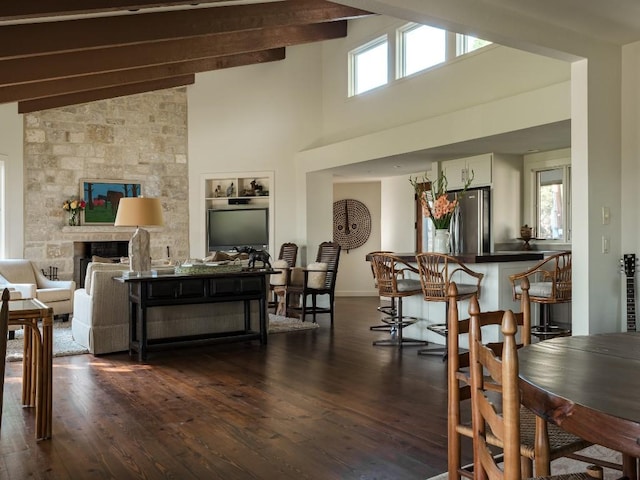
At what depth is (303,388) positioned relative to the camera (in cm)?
424

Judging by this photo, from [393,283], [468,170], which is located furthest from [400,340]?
[468,170]

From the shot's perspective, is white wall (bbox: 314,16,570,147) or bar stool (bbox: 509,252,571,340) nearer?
bar stool (bbox: 509,252,571,340)

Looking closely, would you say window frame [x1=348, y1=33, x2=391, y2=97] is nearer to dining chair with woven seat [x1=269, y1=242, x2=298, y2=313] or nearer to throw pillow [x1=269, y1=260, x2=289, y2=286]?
dining chair with woven seat [x1=269, y1=242, x2=298, y2=313]

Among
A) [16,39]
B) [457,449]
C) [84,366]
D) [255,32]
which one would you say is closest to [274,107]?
[255,32]

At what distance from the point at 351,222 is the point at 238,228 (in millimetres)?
2601

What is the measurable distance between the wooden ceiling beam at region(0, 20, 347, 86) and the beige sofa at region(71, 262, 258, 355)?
222 centimetres

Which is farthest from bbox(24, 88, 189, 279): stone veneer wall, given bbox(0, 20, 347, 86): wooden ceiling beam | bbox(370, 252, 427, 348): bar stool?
bbox(370, 252, 427, 348): bar stool

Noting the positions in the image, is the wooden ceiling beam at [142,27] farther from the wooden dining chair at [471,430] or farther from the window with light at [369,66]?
the wooden dining chair at [471,430]

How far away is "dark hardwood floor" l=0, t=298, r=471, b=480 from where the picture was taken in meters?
2.77

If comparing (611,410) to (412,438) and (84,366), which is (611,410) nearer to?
(412,438)

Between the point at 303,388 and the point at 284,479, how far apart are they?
5.35 ft

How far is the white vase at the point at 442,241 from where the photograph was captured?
5.55 m

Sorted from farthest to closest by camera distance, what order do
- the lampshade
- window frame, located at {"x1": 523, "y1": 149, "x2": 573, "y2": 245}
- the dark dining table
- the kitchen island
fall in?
window frame, located at {"x1": 523, "y1": 149, "x2": 573, "y2": 245} < the lampshade < the kitchen island < the dark dining table

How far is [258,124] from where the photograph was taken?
402 inches
